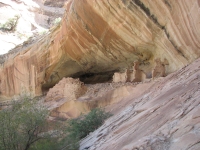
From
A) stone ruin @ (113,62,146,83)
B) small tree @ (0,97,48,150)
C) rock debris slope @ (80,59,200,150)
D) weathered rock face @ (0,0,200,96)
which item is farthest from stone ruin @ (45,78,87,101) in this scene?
rock debris slope @ (80,59,200,150)

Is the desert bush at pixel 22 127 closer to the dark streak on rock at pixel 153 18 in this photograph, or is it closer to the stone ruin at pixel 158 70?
the stone ruin at pixel 158 70

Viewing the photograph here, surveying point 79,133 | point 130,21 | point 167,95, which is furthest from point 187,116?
point 130,21

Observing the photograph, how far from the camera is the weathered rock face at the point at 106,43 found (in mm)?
9070

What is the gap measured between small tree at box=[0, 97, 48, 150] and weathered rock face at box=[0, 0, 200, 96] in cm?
477

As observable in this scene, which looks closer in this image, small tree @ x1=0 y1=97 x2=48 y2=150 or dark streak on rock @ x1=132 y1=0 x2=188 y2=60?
small tree @ x1=0 y1=97 x2=48 y2=150

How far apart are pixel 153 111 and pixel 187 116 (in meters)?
1.27

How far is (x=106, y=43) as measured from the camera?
12508mm

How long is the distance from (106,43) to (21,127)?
20.0 ft

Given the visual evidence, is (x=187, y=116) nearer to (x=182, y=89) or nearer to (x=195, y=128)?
(x=195, y=128)

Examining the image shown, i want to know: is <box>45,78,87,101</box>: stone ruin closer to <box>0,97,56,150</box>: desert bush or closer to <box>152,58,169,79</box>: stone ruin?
<box>152,58,169,79</box>: stone ruin

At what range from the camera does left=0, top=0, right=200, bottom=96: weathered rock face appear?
9070mm

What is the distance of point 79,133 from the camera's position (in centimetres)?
793

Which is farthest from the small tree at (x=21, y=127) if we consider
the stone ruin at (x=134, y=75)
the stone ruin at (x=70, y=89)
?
the stone ruin at (x=134, y=75)

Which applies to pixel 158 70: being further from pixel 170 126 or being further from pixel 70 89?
pixel 170 126
